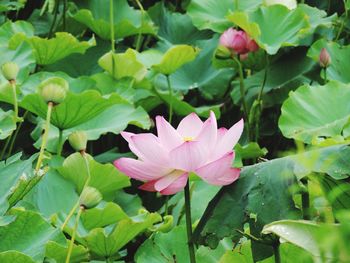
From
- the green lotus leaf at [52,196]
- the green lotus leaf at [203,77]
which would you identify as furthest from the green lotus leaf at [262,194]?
the green lotus leaf at [203,77]

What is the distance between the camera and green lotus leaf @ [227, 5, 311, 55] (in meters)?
1.90

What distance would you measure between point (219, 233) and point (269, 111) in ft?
4.28

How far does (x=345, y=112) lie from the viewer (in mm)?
1488

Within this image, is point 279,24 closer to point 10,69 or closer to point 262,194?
point 10,69

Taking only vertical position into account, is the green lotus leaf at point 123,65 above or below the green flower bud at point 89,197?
below

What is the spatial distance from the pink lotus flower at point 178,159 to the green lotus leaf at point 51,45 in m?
1.05

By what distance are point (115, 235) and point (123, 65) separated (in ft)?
2.45

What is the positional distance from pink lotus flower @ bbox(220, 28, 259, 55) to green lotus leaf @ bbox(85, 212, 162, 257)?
28.9 inches

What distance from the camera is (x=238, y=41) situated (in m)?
1.83

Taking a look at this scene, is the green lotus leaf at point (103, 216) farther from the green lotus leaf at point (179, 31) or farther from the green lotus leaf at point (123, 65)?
the green lotus leaf at point (179, 31)

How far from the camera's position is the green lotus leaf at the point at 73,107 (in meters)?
1.46

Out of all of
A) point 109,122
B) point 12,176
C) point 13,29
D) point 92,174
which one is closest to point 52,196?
point 92,174

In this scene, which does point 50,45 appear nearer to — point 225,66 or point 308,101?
point 225,66

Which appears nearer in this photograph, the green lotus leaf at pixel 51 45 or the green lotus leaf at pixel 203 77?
the green lotus leaf at pixel 51 45
